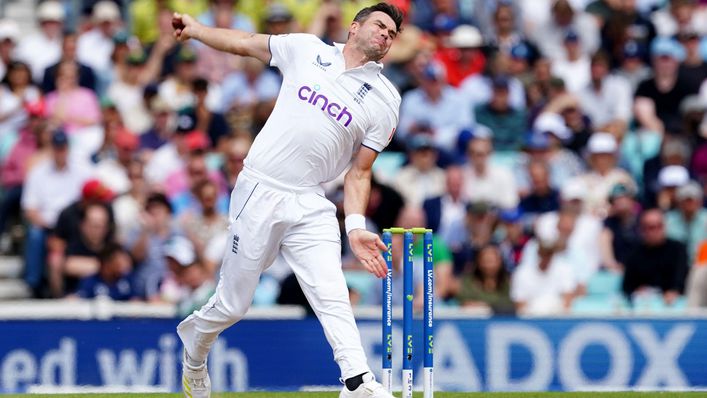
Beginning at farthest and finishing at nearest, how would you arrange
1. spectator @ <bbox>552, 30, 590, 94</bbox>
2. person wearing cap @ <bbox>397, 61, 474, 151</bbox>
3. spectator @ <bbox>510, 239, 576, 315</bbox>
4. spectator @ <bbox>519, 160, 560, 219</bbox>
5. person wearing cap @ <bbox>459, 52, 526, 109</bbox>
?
spectator @ <bbox>552, 30, 590, 94</bbox>, person wearing cap @ <bbox>459, 52, 526, 109</bbox>, person wearing cap @ <bbox>397, 61, 474, 151</bbox>, spectator @ <bbox>519, 160, 560, 219</bbox>, spectator @ <bbox>510, 239, 576, 315</bbox>

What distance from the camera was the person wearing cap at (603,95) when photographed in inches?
632

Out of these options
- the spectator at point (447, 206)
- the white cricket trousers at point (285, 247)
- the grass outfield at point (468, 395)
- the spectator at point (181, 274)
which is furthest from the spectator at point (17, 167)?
the white cricket trousers at point (285, 247)

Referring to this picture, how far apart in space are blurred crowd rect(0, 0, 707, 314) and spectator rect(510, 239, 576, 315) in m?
0.02

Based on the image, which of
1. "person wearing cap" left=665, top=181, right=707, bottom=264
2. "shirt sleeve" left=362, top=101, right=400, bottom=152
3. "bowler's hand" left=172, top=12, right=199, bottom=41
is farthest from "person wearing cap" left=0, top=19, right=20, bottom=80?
"shirt sleeve" left=362, top=101, right=400, bottom=152

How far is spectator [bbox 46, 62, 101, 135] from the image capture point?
15031mm

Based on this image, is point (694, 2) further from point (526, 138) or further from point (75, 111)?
point (75, 111)

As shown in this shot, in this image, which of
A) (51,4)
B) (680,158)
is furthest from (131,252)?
(680,158)

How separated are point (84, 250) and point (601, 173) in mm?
4919

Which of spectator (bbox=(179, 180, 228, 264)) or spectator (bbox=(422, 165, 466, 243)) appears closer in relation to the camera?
spectator (bbox=(179, 180, 228, 264))

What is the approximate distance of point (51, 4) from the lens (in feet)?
53.0

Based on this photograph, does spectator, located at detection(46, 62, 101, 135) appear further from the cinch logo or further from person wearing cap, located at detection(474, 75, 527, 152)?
the cinch logo

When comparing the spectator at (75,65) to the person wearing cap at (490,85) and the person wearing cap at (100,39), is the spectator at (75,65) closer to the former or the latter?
the person wearing cap at (100,39)

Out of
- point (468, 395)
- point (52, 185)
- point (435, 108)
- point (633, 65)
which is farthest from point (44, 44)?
point (468, 395)

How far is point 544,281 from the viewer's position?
13328 mm
